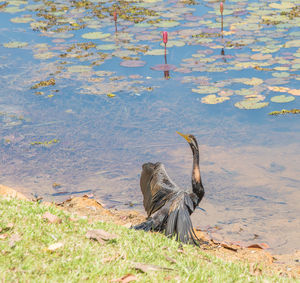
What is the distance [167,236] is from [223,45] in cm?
848

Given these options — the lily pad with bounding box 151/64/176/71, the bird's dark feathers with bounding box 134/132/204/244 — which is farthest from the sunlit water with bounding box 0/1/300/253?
the bird's dark feathers with bounding box 134/132/204/244

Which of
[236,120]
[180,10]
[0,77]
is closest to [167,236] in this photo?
[236,120]

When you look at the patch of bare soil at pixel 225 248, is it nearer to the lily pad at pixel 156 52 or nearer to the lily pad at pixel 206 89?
the lily pad at pixel 206 89

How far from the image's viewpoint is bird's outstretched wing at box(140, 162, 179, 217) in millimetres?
5496

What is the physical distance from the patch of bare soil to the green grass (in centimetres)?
46

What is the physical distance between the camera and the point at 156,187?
18.5 ft

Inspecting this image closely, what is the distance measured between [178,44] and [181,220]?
26.8 ft

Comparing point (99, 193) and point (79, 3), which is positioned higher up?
point (79, 3)

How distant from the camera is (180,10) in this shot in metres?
15.4

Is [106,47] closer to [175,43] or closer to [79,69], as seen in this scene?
[79,69]

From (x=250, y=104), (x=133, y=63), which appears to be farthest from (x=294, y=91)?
(x=133, y=63)

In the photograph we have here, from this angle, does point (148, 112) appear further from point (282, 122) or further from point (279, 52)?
point (279, 52)

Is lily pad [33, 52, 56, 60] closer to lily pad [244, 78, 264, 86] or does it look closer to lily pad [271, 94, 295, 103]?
lily pad [244, 78, 264, 86]

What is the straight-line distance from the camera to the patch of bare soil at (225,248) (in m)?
4.77
